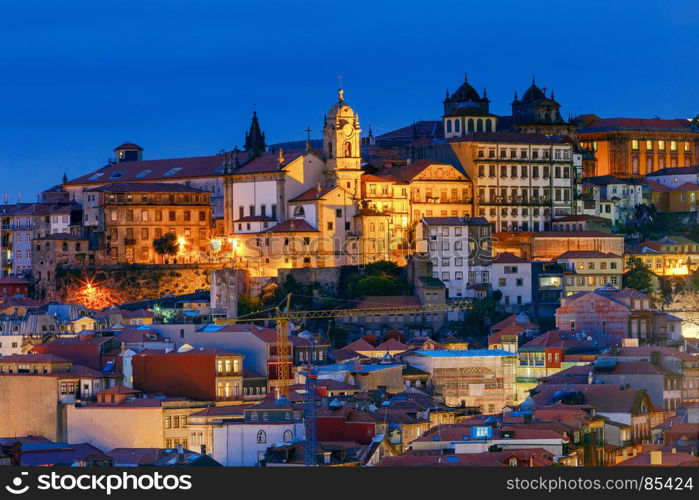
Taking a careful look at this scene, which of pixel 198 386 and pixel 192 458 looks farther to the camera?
pixel 198 386

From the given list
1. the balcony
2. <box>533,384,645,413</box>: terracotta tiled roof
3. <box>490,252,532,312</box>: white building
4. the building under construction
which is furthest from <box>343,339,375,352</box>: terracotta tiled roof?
the balcony

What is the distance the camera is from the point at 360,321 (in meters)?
98.6

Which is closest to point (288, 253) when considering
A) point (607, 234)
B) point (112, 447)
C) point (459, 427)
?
point (607, 234)

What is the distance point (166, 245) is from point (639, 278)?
873 inches

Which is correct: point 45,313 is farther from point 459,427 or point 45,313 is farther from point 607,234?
point 459,427

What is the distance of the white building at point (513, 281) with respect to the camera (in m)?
98.6

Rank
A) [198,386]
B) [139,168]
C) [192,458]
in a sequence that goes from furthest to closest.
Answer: [139,168] < [198,386] < [192,458]

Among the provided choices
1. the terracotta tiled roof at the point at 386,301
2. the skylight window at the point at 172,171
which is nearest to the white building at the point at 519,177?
the terracotta tiled roof at the point at 386,301

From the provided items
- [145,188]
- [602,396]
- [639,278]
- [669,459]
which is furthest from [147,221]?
[669,459]

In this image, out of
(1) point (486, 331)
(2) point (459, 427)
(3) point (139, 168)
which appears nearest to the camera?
(2) point (459, 427)

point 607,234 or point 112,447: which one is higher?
point 607,234

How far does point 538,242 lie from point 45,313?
21.3m

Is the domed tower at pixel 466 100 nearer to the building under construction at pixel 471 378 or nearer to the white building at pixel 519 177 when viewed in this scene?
the white building at pixel 519 177

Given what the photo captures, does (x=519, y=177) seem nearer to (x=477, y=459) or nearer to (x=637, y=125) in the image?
(x=637, y=125)
